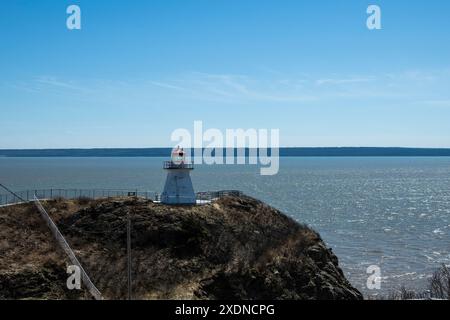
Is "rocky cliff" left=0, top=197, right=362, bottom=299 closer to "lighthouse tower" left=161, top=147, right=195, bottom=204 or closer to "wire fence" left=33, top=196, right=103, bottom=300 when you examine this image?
"wire fence" left=33, top=196, right=103, bottom=300

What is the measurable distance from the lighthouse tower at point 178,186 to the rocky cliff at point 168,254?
197 cm

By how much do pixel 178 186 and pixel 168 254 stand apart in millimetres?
9711

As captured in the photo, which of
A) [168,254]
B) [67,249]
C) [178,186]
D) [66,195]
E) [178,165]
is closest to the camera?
[67,249]

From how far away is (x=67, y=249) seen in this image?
36.5 meters

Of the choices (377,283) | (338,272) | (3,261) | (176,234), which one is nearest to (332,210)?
(377,283)

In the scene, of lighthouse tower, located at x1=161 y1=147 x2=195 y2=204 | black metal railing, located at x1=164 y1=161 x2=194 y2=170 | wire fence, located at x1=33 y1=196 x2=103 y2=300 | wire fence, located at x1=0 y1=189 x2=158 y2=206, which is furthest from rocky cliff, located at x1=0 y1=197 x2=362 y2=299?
black metal railing, located at x1=164 y1=161 x2=194 y2=170

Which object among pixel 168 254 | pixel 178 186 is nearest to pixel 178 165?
pixel 178 186

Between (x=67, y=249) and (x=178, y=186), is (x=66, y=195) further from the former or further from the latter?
(x=67, y=249)

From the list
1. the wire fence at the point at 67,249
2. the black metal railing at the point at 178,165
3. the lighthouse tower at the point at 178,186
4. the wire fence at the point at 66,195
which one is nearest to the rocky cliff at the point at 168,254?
the wire fence at the point at 67,249

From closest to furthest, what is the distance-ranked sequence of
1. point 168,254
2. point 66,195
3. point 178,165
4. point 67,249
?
point 67,249 → point 168,254 → point 178,165 → point 66,195

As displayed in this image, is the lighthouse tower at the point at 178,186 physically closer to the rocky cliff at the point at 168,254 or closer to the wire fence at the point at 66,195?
the wire fence at the point at 66,195

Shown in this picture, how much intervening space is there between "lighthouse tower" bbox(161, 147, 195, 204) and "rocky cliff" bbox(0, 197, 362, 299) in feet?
6.45

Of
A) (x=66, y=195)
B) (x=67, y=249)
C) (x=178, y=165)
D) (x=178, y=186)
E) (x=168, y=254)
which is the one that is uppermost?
(x=178, y=165)

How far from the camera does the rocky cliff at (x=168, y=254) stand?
3334 centimetres
